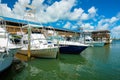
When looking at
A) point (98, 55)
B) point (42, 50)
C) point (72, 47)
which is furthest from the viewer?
point (98, 55)

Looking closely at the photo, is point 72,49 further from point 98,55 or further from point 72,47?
point 98,55

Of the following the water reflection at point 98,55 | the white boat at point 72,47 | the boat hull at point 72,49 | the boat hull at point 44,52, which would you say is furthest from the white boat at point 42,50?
the water reflection at point 98,55

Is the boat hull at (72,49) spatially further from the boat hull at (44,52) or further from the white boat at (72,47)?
the boat hull at (44,52)

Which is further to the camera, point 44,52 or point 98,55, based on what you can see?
point 98,55

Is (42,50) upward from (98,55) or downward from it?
upward

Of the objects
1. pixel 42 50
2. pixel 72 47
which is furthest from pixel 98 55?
pixel 42 50

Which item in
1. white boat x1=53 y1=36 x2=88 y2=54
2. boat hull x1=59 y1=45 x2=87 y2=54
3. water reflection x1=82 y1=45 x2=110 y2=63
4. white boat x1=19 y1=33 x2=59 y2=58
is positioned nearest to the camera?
white boat x1=19 y1=33 x2=59 y2=58

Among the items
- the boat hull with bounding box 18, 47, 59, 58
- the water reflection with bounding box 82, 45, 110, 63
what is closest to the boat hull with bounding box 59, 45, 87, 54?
the water reflection with bounding box 82, 45, 110, 63

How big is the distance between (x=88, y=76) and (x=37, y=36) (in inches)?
474

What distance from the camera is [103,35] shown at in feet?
263

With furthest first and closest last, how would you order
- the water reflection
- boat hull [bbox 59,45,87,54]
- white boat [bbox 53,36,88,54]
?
boat hull [bbox 59,45,87,54]
white boat [bbox 53,36,88,54]
the water reflection

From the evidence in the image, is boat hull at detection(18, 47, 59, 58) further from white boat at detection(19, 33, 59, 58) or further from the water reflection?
the water reflection

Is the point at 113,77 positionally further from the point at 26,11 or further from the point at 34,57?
the point at 26,11

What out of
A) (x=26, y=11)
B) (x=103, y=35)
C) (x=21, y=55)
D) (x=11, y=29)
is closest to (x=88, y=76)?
A: (x=21, y=55)
